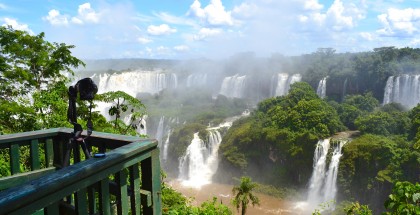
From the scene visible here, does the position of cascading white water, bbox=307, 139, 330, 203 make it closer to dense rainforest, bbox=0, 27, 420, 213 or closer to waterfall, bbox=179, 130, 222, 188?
dense rainforest, bbox=0, 27, 420, 213

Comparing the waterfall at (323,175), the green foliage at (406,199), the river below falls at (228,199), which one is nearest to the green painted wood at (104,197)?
the green foliage at (406,199)

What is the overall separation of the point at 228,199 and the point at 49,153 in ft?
102

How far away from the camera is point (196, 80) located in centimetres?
7531

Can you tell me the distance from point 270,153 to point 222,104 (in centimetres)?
2143

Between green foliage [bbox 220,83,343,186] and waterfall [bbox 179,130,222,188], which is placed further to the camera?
waterfall [bbox 179,130,222,188]

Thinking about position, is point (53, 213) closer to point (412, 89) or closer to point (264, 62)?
point (412, 89)

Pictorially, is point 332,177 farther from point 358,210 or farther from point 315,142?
point 358,210

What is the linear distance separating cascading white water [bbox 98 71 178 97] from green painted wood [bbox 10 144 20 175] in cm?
7002

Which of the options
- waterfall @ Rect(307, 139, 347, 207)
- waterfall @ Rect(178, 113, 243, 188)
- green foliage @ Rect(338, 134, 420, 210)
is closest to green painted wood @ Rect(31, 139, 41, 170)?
green foliage @ Rect(338, 134, 420, 210)

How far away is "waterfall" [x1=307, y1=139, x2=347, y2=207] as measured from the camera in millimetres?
32625

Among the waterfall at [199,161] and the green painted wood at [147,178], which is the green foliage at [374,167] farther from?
the green painted wood at [147,178]

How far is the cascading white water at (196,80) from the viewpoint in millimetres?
74625

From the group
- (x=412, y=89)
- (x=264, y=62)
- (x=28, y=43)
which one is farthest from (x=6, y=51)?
(x=264, y=62)

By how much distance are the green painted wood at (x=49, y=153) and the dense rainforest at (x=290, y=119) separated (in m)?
6.59
